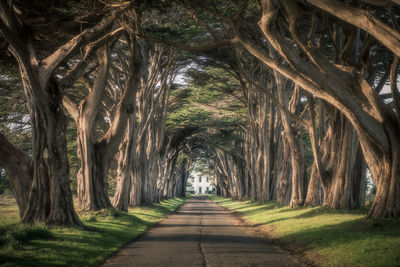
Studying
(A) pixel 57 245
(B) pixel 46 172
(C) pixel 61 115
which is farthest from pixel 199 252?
(C) pixel 61 115

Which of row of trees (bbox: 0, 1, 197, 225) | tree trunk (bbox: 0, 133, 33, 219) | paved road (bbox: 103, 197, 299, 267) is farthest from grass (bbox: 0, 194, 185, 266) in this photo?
tree trunk (bbox: 0, 133, 33, 219)

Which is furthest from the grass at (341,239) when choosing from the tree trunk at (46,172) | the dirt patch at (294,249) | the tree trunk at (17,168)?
the tree trunk at (17,168)

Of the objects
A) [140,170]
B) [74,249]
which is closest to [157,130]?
[140,170]

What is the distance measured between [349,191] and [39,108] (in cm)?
1096

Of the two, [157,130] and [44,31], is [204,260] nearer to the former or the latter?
[44,31]

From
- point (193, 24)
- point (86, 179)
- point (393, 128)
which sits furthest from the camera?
→ point (193, 24)

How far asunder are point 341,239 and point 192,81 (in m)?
19.6

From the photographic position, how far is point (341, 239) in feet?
31.3

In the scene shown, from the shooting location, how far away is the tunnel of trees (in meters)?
10.6

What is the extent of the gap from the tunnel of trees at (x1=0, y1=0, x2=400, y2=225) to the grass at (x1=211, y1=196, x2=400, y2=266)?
870 mm

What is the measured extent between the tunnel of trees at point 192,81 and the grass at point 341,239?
870mm

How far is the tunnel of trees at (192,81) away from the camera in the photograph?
10.6m

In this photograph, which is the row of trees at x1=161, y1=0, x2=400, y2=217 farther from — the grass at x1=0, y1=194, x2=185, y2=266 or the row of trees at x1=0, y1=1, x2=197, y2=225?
the grass at x1=0, y1=194, x2=185, y2=266

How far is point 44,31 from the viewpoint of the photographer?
12883 mm
